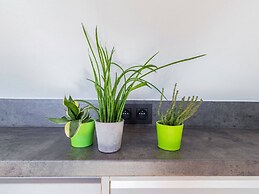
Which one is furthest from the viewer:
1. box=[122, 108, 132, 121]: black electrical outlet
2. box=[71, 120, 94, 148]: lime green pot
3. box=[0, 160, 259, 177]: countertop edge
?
box=[122, 108, 132, 121]: black electrical outlet

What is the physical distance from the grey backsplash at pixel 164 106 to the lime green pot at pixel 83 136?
1.09 ft

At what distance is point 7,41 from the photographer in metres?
0.85

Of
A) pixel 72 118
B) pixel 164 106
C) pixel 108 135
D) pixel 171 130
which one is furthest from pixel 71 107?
pixel 164 106

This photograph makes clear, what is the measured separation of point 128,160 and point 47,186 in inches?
11.8

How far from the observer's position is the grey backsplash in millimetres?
1033

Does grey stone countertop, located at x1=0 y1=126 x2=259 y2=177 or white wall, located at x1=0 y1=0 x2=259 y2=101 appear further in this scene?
white wall, located at x1=0 y1=0 x2=259 y2=101

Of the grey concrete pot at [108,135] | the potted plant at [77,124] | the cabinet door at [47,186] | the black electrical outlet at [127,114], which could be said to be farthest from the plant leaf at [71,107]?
the black electrical outlet at [127,114]

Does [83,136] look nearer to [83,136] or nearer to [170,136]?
[83,136]

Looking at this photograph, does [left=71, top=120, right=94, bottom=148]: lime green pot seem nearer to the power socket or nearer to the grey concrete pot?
the grey concrete pot

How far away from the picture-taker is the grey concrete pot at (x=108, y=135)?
0.64 m

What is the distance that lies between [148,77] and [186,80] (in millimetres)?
222

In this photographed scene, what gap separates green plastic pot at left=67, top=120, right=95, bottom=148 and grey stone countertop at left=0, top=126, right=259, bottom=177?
28 mm

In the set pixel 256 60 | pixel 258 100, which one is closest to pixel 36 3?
pixel 256 60

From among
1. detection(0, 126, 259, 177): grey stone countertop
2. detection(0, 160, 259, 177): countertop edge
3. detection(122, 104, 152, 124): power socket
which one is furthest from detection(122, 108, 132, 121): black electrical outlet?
detection(0, 160, 259, 177): countertop edge
